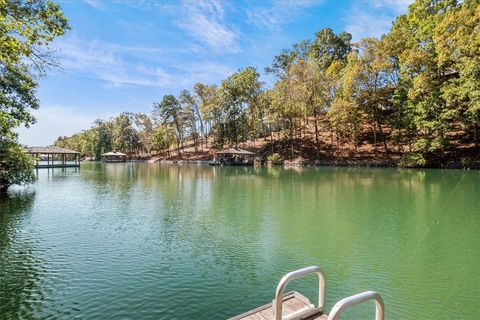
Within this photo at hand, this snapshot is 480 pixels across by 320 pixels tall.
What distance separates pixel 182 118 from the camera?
2542 inches

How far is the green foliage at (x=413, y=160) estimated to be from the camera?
3434 centimetres

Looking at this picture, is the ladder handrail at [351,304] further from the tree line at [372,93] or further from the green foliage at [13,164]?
the tree line at [372,93]

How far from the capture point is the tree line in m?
32.0

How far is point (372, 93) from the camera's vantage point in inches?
1535

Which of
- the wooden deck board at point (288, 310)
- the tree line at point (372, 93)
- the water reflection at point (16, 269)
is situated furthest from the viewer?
the tree line at point (372, 93)

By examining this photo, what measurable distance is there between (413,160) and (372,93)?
9702 millimetres

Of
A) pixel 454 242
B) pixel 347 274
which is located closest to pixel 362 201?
pixel 454 242

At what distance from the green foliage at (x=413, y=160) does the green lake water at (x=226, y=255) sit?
1985 cm

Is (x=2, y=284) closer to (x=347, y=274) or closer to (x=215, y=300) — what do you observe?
(x=215, y=300)

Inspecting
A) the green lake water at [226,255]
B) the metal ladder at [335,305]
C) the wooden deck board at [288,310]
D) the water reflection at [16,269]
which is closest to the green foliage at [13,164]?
the green lake water at [226,255]

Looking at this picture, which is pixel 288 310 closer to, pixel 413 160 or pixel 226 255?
pixel 226 255

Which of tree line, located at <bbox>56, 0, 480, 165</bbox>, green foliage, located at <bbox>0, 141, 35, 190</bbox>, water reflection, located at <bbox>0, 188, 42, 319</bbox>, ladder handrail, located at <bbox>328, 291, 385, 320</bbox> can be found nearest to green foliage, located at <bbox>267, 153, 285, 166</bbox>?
tree line, located at <bbox>56, 0, 480, 165</bbox>

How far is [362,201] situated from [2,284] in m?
14.6

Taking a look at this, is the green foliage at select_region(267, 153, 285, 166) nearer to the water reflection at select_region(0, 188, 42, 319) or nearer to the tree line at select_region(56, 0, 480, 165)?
the tree line at select_region(56, 0, 480, 165)
